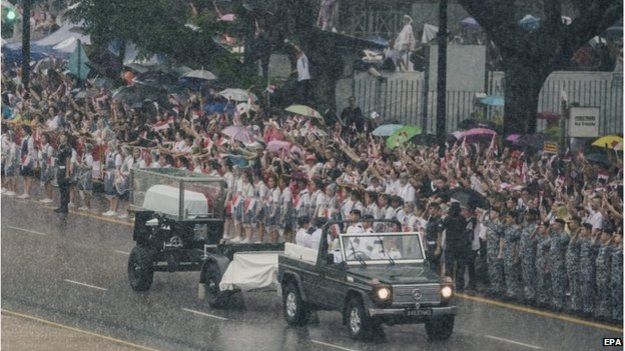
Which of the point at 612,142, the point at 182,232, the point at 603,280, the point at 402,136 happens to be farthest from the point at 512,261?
the point at 402,136

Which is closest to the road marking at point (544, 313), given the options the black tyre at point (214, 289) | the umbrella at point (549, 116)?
the black tyre at point (214, 289)

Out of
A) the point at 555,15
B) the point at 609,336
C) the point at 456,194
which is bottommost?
the point at 609,336

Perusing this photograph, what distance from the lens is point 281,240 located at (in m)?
33.2

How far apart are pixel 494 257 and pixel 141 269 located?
5.74 m

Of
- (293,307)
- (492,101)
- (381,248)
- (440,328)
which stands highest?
(492,101)

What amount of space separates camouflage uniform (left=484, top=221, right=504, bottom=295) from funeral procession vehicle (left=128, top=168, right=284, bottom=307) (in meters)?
3.43

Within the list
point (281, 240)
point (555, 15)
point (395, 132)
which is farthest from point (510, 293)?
point (555, 15)

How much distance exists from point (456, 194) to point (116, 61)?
21049mm

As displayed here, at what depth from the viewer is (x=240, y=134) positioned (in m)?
36.7

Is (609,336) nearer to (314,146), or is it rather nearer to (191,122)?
(314,146)

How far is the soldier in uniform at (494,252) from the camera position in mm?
26719

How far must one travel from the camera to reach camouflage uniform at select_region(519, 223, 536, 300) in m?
25.9

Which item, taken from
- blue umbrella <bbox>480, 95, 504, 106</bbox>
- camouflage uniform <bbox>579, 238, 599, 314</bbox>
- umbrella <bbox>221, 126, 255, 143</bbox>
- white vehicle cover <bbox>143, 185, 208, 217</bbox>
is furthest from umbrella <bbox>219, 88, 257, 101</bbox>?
camouflage uniform <bbox>579, 238, 599, 314</bbox>

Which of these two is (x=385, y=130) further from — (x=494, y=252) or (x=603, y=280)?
(x=603, y=280)
